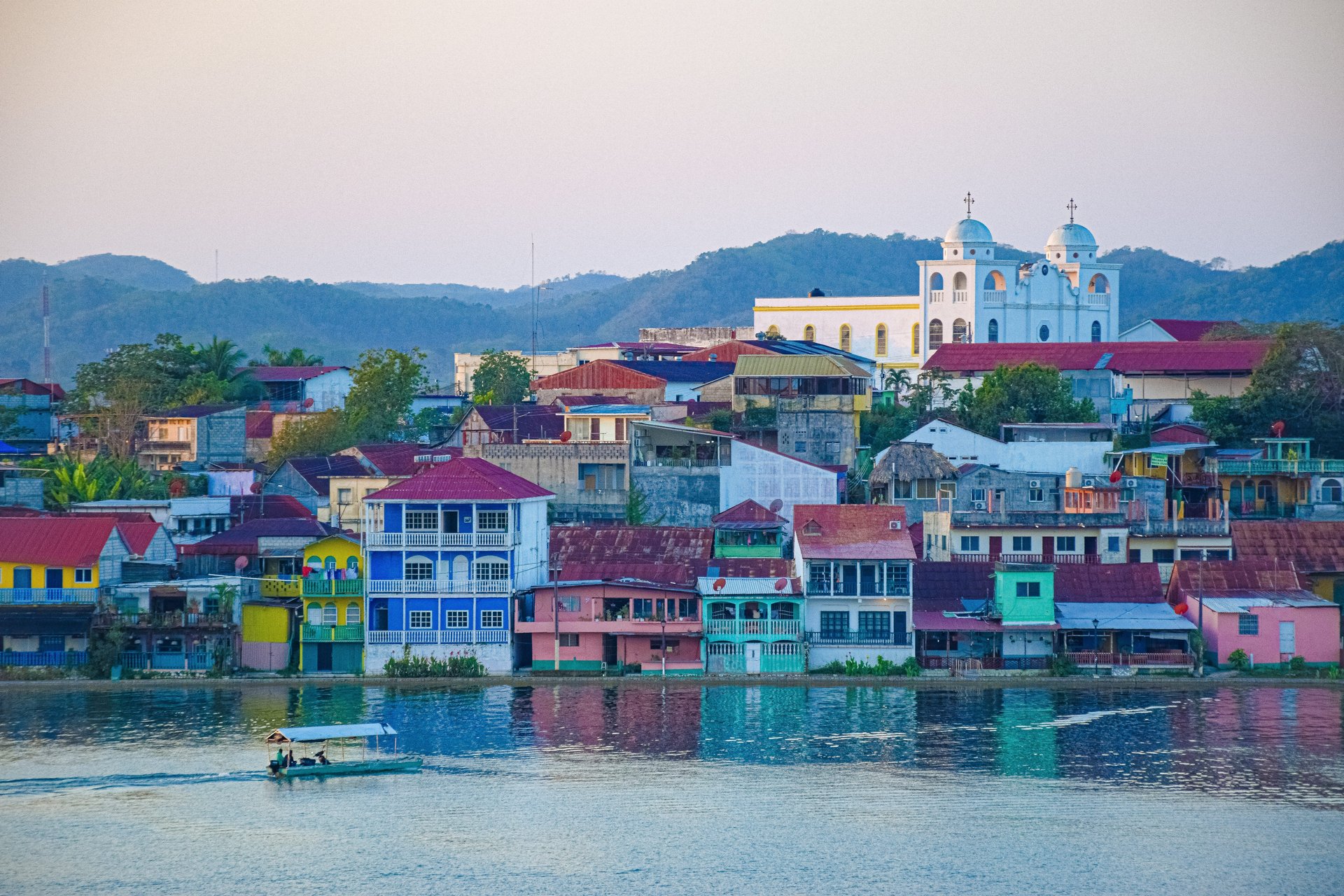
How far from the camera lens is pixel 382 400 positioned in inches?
2516

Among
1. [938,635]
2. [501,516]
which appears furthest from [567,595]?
[938,635]

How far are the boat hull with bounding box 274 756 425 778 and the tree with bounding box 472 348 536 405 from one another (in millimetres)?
34800

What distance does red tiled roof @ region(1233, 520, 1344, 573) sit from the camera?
45.0 metres

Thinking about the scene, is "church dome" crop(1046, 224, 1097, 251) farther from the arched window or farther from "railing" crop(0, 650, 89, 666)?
"railing" crop(0, 650, 89, 666)

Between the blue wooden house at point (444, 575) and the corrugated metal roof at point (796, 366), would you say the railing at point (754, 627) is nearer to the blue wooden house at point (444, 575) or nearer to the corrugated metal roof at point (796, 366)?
the blue wooden house at point (444, 575)

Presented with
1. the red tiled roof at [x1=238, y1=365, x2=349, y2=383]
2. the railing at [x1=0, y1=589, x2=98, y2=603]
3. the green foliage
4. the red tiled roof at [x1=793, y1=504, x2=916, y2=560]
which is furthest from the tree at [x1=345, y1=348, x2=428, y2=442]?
the red tiled roof at [x1=793, y1=504, x2=916, y2=560]

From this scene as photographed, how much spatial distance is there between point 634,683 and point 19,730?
12717 mm

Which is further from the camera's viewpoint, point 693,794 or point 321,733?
point 321,733

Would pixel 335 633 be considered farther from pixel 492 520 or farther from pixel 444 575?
pixel 492 520

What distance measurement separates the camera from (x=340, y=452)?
54.3 m

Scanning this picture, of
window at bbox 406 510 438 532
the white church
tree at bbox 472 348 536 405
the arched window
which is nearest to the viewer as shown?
window at bbox 406 510 438 532

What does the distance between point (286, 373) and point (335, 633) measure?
33976 mm

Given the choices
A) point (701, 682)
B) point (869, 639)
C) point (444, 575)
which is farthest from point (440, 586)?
point (869, 639)

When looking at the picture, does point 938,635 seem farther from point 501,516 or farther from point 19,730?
point 19,730
